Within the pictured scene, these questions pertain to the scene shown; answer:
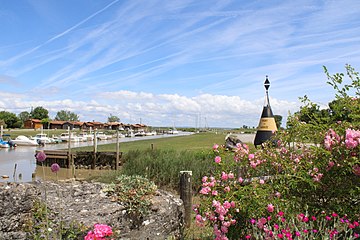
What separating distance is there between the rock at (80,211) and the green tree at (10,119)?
92.7 m

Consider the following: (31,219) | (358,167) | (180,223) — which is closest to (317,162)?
(358,167)

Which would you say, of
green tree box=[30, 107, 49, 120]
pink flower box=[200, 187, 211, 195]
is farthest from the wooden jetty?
green tree box=[30, 107, 49, 120]

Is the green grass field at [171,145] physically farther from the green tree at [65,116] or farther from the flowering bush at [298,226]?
the green tree at [65,116]

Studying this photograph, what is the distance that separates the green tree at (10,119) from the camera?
87812 millimetres

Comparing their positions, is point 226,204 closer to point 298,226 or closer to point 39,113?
point 298,226

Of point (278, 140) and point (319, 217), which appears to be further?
point (278, 140)

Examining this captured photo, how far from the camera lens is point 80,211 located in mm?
4051

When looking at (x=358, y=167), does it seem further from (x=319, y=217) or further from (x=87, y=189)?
(x=87, y=189)

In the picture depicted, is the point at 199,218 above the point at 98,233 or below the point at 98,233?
below

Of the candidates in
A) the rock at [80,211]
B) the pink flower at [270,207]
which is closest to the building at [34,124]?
the rock at [80,211]

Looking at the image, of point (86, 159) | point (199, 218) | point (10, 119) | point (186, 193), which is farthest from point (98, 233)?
point (10, 119)

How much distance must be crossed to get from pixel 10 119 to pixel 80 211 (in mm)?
96814

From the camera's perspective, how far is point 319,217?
11.3 feet

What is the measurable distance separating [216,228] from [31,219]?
2199mm
